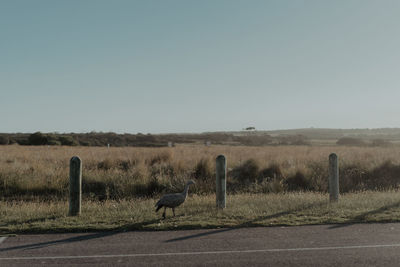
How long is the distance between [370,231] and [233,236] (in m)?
2.57

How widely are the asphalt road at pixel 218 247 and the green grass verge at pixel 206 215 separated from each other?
0.42 meters

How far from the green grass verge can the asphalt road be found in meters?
0.42

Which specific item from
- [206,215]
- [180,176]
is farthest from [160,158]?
[206,215]

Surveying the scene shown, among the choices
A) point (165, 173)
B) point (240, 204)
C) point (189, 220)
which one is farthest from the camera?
point (165, 173)

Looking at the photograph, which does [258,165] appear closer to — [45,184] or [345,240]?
[45,184]

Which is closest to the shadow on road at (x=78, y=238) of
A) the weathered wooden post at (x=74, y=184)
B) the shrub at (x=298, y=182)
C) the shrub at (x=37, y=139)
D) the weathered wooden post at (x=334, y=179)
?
the weathered wooden post at (x=74, y=184)

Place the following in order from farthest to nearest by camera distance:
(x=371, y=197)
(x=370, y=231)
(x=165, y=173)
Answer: (x=165, y=173)
(x=371, y=197)
(x=370, y=231)

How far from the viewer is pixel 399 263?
215 inches

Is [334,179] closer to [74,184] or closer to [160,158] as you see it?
[74,184]

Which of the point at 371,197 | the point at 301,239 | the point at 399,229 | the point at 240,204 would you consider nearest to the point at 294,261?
the point at 301,239

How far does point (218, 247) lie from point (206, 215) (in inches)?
93.1

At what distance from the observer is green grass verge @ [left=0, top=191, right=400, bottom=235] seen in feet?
25.4

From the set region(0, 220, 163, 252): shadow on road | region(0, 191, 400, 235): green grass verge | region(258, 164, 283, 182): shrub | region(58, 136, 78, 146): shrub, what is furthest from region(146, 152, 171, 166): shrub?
region(58, 136, 78, 146): shrub

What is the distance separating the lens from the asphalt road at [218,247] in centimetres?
563
